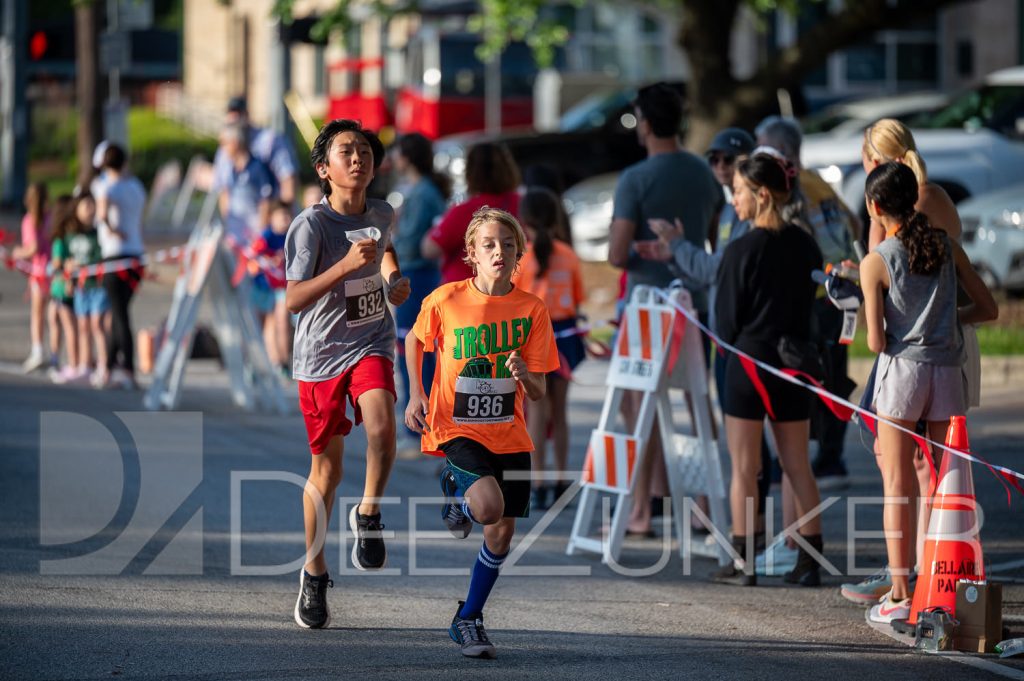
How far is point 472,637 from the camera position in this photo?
19.6ft

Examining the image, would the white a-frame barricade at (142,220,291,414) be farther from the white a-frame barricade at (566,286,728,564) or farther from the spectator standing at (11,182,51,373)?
the white a-frame barricade at (566,286,728,564)

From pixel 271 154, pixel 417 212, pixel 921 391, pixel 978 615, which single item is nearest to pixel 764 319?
pixel 921 391

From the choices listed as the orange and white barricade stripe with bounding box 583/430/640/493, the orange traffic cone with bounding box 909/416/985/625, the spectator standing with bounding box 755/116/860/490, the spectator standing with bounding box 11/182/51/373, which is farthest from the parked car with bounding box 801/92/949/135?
the orange traffic cone with bounding box 909/416/985/625

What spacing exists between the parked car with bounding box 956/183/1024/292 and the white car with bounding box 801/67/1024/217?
6.65ft

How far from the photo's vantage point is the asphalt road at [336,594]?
19.5 feet

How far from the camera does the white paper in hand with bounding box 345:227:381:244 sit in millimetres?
6133

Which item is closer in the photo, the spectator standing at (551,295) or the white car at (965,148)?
the spectator standing at (551,295)

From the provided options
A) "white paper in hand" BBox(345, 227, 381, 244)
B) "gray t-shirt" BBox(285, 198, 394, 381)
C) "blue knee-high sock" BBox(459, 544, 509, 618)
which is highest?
"white paper in hand" BBox(345, 227, 381, 244)

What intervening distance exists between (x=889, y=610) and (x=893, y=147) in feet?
6.29

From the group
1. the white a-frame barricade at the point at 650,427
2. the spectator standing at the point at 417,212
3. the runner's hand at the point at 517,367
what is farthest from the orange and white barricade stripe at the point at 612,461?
the spectator standing at the point at 417,212

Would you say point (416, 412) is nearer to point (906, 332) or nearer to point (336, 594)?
point (336, 594)

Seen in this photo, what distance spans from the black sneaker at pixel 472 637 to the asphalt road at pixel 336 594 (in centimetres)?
6

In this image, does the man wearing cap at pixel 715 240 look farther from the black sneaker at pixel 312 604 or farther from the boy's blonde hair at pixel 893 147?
the black sneaker at pixel 312 604

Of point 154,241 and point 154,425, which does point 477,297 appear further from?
point 154,241
